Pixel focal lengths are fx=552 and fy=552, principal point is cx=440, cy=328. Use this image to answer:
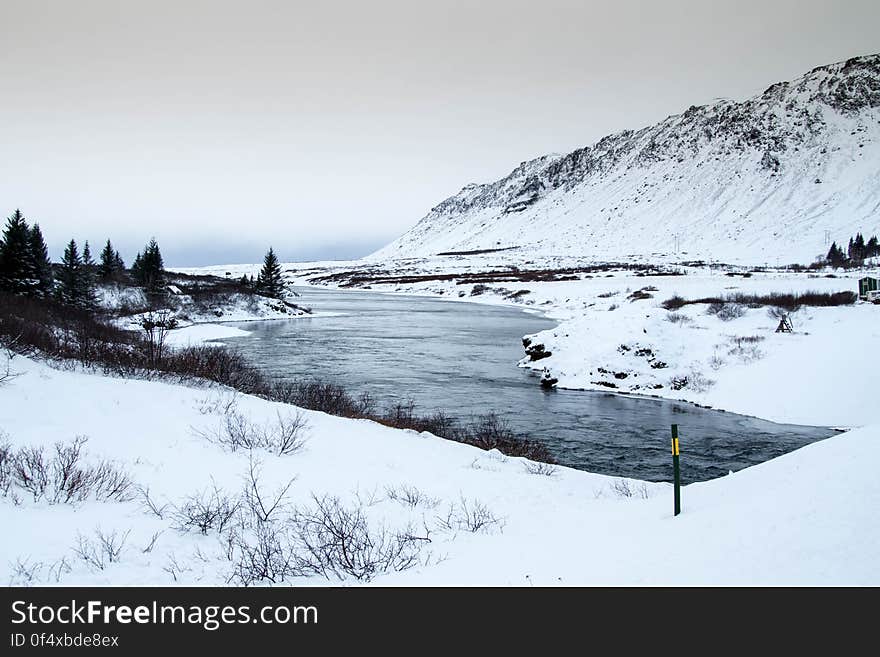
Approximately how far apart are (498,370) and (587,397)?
192 inches

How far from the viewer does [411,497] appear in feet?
25.0

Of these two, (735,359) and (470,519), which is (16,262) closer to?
(470,519)

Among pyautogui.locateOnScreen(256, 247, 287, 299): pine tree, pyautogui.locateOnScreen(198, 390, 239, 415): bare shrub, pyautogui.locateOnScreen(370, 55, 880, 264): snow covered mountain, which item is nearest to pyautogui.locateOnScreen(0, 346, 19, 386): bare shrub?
pyautogui.locateOnScreen(198, 390, 239, 415): bare shrub

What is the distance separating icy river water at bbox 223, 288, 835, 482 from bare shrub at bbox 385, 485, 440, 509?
570 cm

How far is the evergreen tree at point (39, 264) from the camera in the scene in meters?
30.2

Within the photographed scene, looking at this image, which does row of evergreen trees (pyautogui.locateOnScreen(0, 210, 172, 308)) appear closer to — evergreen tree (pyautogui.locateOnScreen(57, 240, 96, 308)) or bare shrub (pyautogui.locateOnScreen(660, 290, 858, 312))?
evergreen tree (pyautogui.locateOnScreen(57, 240, 96, 308))

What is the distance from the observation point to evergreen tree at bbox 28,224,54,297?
99.2 feet

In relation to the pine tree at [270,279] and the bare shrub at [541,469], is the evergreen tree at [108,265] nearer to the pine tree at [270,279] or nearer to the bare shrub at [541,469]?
the pine tree at [270,279]

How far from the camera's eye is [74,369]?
12.9 meters

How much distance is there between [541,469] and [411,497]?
3398 mm

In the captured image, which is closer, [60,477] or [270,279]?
[60,477]

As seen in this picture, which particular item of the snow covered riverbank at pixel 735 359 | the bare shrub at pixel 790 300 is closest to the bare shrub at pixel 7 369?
the snow covered riverbank at pixel 735 359

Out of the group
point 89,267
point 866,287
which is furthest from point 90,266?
point 866,287
